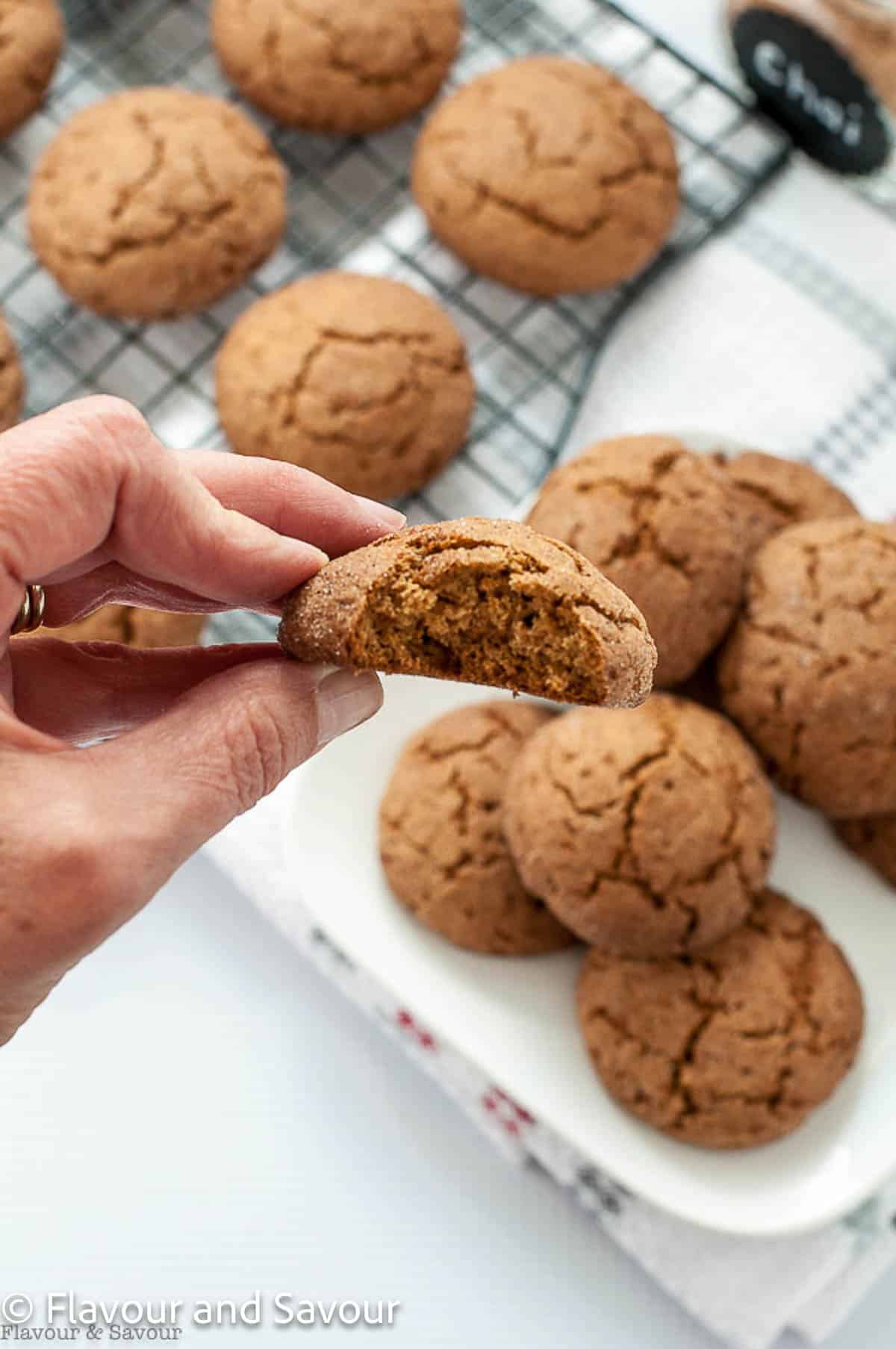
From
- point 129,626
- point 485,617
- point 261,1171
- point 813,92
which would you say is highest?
point 813,92

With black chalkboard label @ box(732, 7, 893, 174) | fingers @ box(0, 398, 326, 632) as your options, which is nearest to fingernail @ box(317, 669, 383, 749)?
fingers @ box(0, 398, 326, 632)

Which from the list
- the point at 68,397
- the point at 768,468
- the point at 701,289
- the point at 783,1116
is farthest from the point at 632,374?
the point at 783,1116

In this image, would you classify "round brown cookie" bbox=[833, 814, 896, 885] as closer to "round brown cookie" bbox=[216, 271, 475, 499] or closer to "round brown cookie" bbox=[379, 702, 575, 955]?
"round brown cookie" bbox=[379, 702, 575, 955]

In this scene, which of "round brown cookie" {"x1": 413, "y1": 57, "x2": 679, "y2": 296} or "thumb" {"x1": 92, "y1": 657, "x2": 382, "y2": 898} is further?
"round brown cookie" {"x1": 413, "y1": 57, "x2": 679, "y2": 296}

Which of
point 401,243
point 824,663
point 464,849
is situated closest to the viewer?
point 824,663

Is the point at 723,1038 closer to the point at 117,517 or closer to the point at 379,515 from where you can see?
A: the point at 379,515

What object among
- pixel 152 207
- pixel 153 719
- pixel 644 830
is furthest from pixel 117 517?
pixel 152 207

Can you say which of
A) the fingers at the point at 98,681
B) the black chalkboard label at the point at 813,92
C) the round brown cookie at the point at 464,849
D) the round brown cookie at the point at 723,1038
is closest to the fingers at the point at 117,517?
the fingers at the point at 98,681

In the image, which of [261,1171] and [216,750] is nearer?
[216,750]
